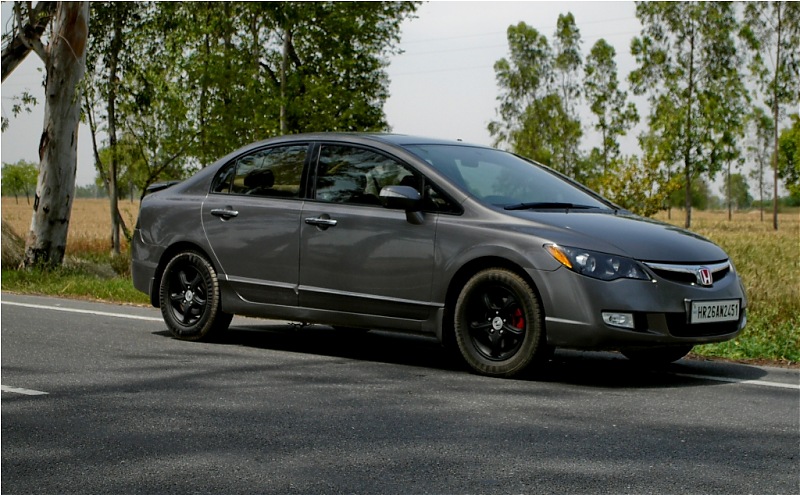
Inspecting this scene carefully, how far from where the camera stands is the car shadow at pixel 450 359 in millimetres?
7379

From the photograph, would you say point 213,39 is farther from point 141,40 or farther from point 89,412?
point 89,412

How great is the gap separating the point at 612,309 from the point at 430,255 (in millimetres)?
1397

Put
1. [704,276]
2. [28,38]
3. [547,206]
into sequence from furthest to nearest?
[28,38] < [547,206] < [704,276]

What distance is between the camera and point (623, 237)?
7.04 metres

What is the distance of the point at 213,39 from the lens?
35.9 metres

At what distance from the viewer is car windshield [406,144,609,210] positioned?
776 cm

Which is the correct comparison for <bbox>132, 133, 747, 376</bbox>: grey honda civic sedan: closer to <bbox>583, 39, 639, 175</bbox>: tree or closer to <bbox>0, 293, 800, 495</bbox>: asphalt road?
<bbox>0, 293, 800, 495</bbox>: asphalt road

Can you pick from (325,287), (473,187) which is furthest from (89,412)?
(473,187)

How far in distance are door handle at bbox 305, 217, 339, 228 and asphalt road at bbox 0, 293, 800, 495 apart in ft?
3.31

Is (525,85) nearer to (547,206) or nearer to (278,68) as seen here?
(278,68)

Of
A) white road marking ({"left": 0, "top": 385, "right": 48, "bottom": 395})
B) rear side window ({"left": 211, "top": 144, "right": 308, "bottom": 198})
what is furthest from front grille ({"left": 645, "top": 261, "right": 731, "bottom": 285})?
white road marking ({"left": 0, "top": 385, "right": 48, "bottom": 395})

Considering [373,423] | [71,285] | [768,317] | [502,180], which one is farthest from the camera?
[71,285]

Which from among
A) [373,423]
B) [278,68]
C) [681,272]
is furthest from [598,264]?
[278,68]

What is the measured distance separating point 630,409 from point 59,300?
863 cm
